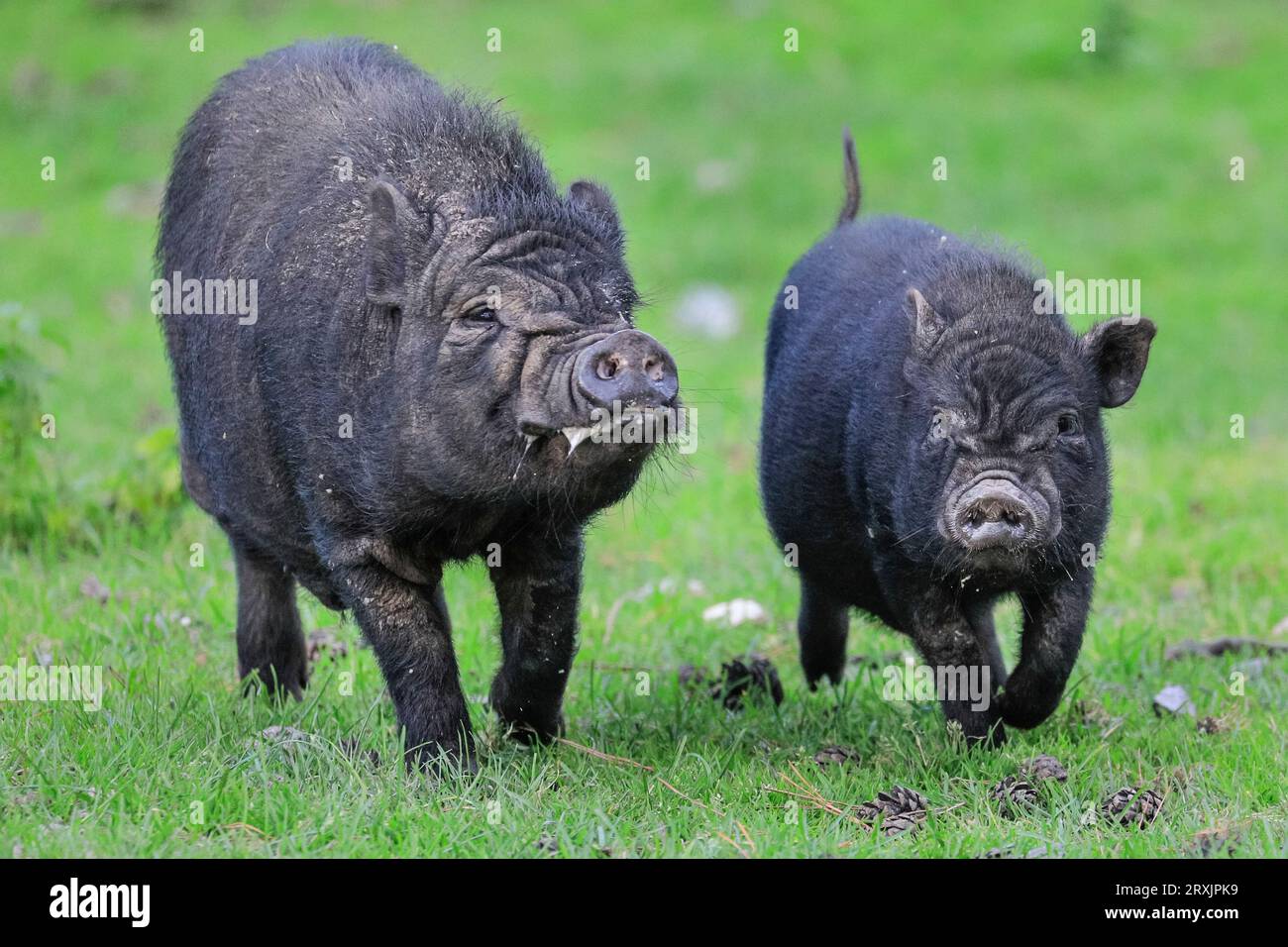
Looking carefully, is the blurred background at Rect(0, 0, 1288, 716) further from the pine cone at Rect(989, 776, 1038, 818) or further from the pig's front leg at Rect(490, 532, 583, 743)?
the pine cone at Rect(989, 776, 1038, 818)

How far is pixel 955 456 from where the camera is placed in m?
5.46

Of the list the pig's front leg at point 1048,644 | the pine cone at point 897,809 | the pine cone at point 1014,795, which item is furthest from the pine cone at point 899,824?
the pig's front leg at point 1048,644

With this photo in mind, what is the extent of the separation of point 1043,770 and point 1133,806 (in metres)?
0.37

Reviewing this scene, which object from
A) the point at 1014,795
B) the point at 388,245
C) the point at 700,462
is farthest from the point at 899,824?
the point at 700,462

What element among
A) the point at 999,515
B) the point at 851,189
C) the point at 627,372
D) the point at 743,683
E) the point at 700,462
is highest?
the point at 851,189

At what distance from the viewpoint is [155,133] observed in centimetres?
1573

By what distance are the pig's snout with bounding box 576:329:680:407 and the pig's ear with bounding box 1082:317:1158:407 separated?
70.9 inches

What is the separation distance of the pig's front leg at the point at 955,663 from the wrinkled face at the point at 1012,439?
22 centimetres

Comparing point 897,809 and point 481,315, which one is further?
point 897,809

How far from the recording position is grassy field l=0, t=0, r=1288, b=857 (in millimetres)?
4996

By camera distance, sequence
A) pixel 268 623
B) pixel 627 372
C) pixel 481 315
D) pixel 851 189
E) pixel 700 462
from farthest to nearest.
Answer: pixel 700 462, pixel 851 189, pixel 268 623, pixel 481 315, pixel 627 372

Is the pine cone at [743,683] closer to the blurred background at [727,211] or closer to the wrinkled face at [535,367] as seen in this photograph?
the blurred background at [727,211]

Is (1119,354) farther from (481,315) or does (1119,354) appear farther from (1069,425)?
(481,315)
